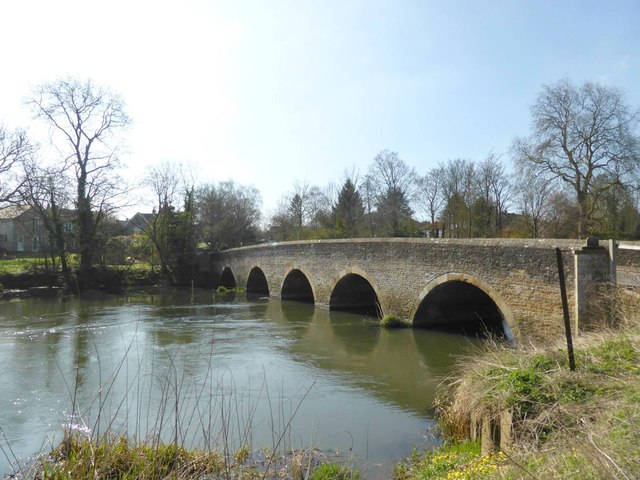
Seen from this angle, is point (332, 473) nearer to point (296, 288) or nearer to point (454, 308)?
point (454, 308)

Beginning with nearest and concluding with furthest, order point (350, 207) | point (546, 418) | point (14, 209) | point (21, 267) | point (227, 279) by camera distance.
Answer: point (546, 418), point (14, 209), point (21, 267), point (227, 279), point (350, 207)

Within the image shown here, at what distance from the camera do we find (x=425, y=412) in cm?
698

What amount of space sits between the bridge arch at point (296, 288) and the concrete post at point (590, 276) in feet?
45.4

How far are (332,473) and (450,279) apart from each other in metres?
7.97

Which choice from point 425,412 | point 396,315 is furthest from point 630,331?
point 396,315

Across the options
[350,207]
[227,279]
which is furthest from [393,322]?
[350,207]

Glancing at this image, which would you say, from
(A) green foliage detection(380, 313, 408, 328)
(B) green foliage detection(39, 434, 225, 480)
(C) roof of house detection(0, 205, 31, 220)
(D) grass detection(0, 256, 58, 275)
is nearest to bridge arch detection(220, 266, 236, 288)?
A: (D) grass detection(0, 256, 58, 275)

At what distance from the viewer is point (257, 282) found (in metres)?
27.3

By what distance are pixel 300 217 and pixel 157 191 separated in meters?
14.3

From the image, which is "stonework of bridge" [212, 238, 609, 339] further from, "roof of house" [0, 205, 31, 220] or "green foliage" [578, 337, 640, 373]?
"roof of house" [0, 205, 31, 220]

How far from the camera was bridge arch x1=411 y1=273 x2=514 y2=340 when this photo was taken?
12688 millimetres

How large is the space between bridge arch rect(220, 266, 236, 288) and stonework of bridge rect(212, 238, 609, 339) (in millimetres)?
7593

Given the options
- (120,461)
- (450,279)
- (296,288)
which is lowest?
(120,461)

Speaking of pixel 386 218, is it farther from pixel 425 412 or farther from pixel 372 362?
pixel 425 412
